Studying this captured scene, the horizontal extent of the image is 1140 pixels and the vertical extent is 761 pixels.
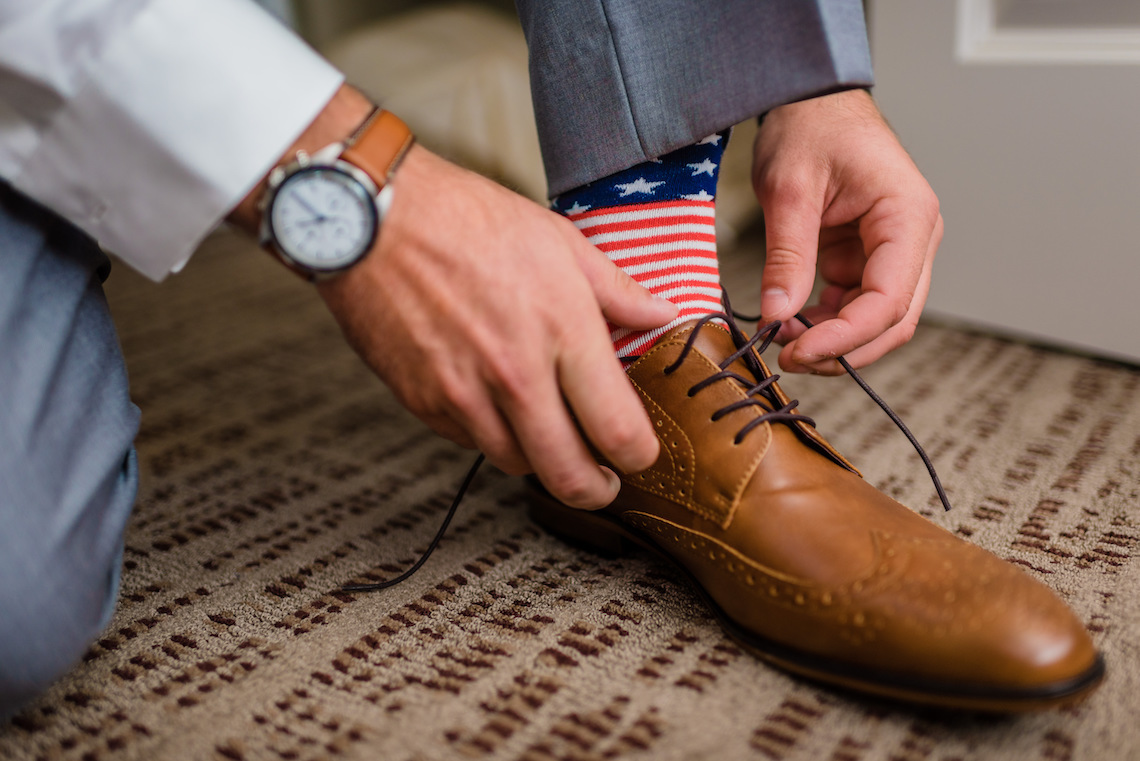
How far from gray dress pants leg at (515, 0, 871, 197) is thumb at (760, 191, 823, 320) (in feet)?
0.42

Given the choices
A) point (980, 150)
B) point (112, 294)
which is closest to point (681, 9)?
point (980, 150)

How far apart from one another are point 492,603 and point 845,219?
42cm

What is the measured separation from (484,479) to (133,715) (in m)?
0.38

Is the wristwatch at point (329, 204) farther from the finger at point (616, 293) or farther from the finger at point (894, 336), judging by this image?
the finger at point (894, 336)

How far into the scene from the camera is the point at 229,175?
0.46 m

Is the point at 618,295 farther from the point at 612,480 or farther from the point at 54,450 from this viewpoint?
the point at 54,450

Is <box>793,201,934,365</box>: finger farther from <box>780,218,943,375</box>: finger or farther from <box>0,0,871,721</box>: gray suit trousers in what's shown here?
<box>0,0,871,721</box>: gray suit trousers

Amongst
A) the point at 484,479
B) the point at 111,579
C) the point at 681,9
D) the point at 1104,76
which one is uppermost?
the point at 681,9

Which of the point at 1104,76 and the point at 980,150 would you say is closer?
the point at 1104,76

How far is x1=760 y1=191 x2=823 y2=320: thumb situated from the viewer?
0.63 m

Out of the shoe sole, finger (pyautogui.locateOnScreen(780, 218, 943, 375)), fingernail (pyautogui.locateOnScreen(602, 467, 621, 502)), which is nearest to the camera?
the shoe sole

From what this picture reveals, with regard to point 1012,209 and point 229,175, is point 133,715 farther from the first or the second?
point 1012,209

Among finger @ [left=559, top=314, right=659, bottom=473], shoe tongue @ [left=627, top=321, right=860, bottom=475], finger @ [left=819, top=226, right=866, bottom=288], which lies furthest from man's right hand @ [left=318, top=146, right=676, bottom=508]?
finger @ [left=819, top=226, right=866, bottom=288]

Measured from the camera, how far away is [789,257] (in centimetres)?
64
